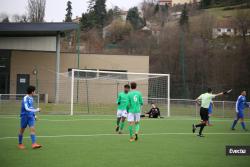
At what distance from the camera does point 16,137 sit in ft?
56.3

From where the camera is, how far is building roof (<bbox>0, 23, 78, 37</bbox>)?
4138 cm

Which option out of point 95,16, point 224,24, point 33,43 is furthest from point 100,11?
point 33,43

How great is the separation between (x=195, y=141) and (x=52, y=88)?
1146 inches

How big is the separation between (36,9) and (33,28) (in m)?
3.01

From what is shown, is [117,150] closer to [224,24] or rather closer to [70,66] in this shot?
[70,66]

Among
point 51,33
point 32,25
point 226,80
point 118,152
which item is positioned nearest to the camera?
point 118,152

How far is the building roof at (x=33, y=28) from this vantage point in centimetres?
4138

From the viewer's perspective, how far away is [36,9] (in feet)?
144

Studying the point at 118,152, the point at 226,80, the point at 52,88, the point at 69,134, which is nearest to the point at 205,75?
the point at 226,80

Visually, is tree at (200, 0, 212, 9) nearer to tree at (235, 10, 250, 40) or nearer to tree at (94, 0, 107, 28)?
tree at (94, 0, 107, 28)

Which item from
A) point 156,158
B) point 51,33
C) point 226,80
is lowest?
point 156,158

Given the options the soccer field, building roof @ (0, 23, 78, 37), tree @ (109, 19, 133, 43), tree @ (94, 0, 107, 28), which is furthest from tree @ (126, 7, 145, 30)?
the soccer field

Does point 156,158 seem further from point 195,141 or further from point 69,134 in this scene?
point 69,134

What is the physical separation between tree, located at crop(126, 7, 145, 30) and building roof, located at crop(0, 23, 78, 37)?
58.9 metres
